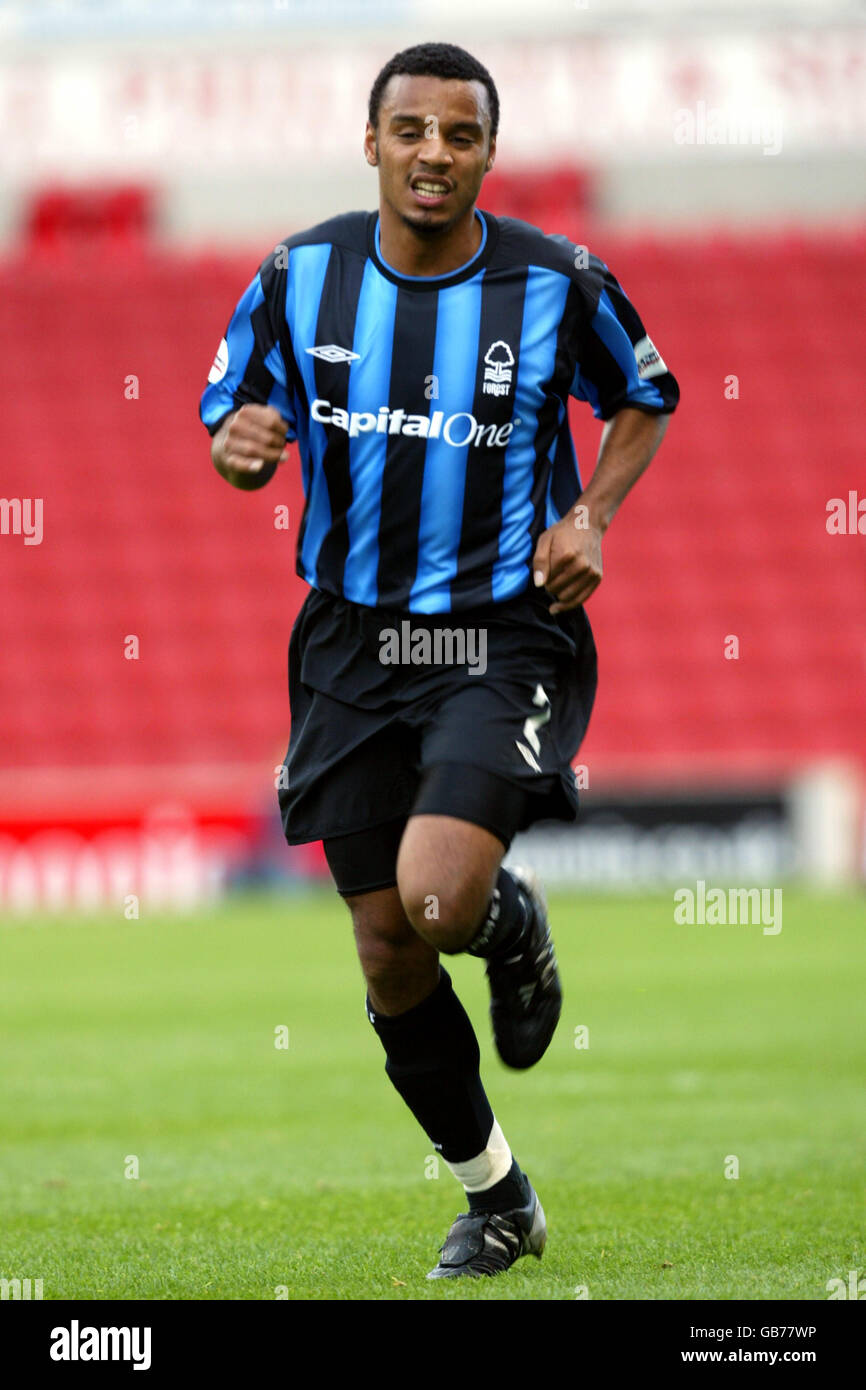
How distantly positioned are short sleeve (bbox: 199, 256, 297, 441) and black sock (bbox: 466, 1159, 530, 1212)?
1566 mm

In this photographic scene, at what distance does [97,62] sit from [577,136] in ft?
15.8

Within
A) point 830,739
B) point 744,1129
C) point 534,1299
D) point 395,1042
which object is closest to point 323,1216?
point 395,1042

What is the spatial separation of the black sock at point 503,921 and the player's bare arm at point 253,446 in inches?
35.8

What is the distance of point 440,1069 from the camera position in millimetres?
3986

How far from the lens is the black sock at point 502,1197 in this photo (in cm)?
402

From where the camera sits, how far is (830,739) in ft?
58.5

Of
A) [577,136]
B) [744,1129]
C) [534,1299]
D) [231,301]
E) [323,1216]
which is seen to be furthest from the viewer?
[231,301]

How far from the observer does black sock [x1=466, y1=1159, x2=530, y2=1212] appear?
4016 millimetres

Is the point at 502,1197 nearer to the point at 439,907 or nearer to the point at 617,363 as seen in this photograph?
the point at 439,907

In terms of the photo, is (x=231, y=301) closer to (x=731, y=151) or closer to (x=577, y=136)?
(x=577, y=136)

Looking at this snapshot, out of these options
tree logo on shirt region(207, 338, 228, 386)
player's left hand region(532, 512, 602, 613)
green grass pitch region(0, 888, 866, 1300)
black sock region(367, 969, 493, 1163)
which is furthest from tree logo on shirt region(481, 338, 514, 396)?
green grass pitch region(0, 888, 866, 1300)

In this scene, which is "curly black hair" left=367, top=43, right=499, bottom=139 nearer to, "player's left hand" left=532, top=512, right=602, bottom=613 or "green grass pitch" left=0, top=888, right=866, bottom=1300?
"player's left hand" left=532, top=512, right=602, bottom=613

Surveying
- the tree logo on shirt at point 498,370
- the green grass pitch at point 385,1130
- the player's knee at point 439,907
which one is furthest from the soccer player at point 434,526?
the green grass pitch at point 385,1130

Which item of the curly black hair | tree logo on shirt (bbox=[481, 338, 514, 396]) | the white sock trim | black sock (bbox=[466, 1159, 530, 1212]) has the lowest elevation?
black sock (bbox=[466, 1159, 530, 1212])
